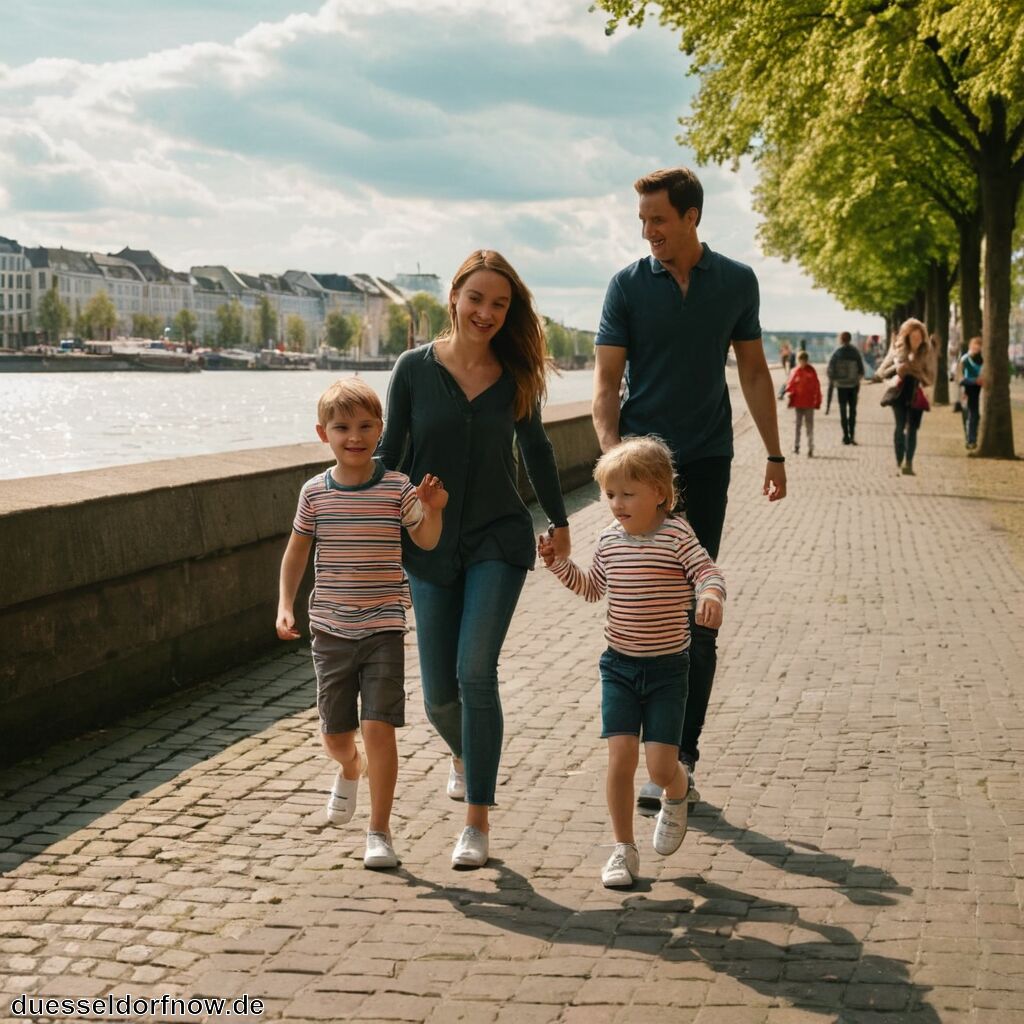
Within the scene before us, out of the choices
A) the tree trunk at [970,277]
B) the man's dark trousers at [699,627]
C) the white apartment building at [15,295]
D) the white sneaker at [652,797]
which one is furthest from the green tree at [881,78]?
the white apartment building at [15,295]

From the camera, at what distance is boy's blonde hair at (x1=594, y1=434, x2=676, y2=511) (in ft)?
15.1

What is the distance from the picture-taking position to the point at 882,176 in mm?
29625

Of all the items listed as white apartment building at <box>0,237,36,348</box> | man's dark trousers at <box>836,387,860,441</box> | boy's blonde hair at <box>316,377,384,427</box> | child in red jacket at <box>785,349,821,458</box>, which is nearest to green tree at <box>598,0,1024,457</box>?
child in red jacket at <box>785,349,821,458</box>

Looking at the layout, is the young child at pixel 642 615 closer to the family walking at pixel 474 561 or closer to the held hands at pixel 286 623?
the family walking at pixel 474 561

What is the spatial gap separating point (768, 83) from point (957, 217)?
11.5m

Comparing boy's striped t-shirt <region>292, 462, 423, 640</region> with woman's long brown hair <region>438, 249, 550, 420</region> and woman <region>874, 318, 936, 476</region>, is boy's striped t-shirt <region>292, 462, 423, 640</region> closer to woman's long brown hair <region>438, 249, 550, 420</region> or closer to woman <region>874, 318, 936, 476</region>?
woman's long brown hair <region>438, 249, 550, 420</region>

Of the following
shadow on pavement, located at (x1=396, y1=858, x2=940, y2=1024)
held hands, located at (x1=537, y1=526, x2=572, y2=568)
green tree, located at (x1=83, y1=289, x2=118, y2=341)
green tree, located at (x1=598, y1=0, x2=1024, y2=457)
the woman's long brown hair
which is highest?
green tree, located at (x1=83, y1=289, x2=118, y2=341)

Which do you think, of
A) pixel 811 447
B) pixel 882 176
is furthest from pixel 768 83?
pixel 882 176

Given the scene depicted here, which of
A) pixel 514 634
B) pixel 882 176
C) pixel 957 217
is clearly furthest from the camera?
pixel 957 217

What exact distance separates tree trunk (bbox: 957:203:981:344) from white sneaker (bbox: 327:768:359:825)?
1036 inches

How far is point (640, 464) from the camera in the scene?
4.60 m

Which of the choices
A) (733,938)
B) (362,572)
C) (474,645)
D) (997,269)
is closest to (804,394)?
(997,269)

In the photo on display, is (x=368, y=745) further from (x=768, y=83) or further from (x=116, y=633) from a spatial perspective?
(x=768, y=83)

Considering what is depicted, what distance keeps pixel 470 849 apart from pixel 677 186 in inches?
83.1
